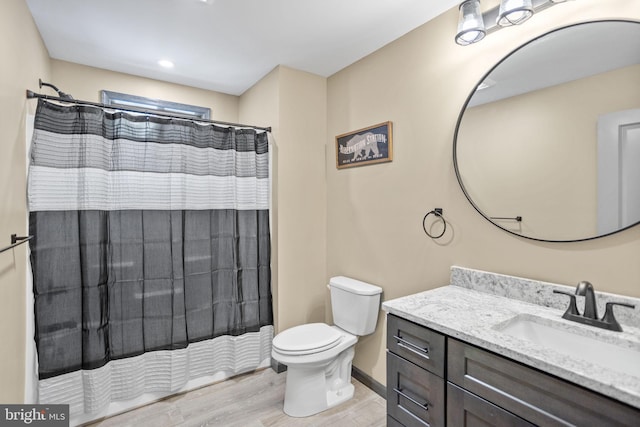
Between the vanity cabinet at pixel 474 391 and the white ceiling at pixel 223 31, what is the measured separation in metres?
1.70

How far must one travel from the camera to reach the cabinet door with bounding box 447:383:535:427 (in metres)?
0.99

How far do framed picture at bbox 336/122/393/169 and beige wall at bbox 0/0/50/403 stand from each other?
6.49 feet

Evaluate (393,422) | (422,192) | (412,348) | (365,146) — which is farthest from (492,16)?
(393,422)

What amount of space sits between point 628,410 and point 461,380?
45cm

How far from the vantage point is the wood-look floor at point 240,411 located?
1941mm

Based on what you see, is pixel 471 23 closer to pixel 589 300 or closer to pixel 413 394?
pixel 589 300

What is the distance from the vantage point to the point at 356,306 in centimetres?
218

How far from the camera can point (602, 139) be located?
124cm

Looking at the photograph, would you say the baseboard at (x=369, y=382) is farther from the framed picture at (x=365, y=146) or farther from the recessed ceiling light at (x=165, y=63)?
the recessed ceiling light at (x=165, y=63)

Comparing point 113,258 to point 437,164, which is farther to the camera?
point 113,258

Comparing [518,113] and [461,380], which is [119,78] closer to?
[518,113]

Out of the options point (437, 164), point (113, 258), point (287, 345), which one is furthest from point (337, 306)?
point (113, 258)

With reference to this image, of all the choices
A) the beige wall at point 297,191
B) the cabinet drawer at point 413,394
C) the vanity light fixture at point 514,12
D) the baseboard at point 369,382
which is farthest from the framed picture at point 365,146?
the baseboard at point 369,382

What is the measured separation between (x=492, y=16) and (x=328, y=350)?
2060 millimetres
